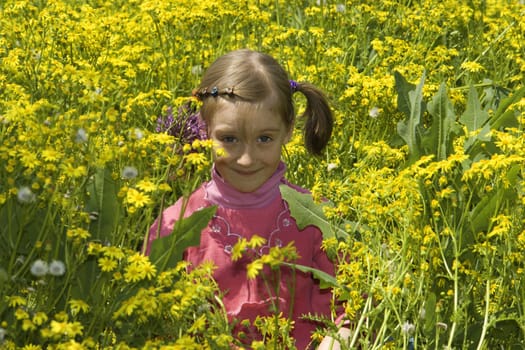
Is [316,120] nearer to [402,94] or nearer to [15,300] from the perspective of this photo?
[402,94]

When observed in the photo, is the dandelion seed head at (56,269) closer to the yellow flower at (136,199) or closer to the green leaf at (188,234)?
the yellow flower at (136,199)

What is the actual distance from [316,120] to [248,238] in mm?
547

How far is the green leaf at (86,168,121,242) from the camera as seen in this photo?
112 inches

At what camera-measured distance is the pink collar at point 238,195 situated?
3377 millimetres

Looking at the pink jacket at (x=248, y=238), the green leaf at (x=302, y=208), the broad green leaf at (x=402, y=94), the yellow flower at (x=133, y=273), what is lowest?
the pink jacket at (x=248, y=238)

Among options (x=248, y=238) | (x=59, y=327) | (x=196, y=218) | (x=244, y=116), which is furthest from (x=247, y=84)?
(x=59, y=327)

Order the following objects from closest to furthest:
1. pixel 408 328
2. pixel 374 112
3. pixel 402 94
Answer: pixel 408 328, pixel 402 94, pixel 374 112

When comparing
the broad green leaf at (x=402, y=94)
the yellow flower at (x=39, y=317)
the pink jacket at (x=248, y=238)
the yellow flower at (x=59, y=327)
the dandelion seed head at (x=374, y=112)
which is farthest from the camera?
the dandelion seed head at (x=374, y=112)

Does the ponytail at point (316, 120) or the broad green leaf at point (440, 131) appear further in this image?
the ponytail at point (316, 120)

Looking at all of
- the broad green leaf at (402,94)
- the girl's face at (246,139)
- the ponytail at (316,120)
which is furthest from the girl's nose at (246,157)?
the broad green leaf at (402,94)

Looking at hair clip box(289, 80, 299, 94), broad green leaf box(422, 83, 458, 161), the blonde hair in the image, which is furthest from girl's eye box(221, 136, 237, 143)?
broad green leaf box(422, 83, 458, 161)

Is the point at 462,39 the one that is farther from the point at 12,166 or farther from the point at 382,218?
the point at 12,166

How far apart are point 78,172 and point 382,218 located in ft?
3.31

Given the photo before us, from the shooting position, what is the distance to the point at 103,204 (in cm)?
287
